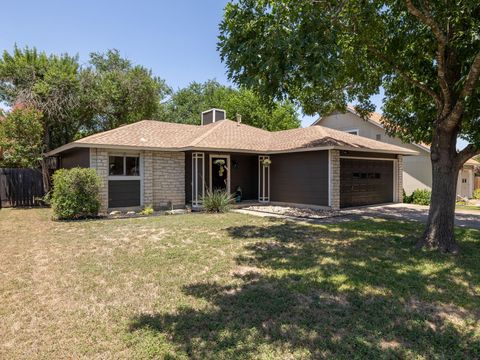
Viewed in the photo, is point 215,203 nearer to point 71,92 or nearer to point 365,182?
point 365,182

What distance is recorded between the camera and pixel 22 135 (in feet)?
48.6

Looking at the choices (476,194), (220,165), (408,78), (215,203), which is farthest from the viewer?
(476,194)

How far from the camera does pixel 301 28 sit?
5.81m

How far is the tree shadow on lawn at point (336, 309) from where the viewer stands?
10.4ft

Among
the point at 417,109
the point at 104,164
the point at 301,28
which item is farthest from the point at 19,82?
the point at 417,109

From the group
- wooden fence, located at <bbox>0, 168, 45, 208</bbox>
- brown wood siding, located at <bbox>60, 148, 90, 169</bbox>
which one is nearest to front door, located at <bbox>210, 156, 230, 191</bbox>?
brown wood siding, located at <bbox>60, 148, 90, 169</bbox>

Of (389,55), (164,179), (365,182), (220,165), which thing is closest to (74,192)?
(164,179)

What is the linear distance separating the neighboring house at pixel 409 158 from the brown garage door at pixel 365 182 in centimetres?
236

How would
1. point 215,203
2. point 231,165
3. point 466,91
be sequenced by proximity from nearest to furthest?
point 466,91
point 215,203
point 231,165

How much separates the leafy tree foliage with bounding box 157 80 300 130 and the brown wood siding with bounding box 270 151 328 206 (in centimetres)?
952

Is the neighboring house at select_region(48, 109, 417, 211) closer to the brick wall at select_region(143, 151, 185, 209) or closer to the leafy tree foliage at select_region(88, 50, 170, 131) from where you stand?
the brick wall at select_region(143, 151, 185, 209)

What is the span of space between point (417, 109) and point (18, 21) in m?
14.5

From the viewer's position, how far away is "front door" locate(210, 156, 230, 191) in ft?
48.5

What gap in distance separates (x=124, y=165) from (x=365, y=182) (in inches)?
437
